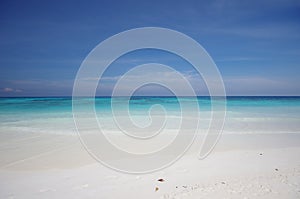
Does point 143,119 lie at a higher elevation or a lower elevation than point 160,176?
higher

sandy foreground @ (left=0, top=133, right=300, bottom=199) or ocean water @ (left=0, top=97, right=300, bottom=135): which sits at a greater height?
ocean water @ (left=0, top=97, right=300, bottom=135)

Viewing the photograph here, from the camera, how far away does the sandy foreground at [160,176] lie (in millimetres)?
3795

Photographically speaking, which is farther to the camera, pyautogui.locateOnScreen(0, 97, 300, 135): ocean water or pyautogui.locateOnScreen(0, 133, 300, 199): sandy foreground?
pyautogui.locateOnScreen(0, 97, 300, 135): ocean water

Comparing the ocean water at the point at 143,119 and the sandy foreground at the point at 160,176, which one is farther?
the ocean water at the point at 143,119

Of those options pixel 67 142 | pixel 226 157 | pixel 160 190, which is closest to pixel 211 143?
pixel 226 157

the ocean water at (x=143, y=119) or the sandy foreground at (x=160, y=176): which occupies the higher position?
the ocean water at (x=143, y=119)

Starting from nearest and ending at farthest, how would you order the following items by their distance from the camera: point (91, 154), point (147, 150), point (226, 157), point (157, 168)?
point (157, 168) → point (226, 157) → point (91, 154) → point (147, 150)

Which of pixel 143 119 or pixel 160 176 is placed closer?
pixel 160 176

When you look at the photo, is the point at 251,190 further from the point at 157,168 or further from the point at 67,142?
the point at 67,142

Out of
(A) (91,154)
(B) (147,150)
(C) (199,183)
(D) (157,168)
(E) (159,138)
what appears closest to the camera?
(C) (199,183)

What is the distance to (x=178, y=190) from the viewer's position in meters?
3.89

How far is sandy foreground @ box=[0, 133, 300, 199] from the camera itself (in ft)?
12.5

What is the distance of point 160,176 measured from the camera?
4.59 metres

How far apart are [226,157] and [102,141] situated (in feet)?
14.0
